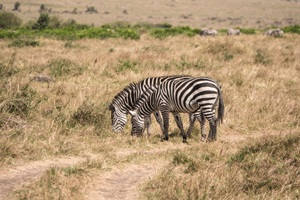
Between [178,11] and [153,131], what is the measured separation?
244 ft

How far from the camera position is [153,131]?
23.4 feet

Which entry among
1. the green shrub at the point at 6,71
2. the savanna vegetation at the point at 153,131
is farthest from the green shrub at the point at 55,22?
the green shrub at the point at 6,71

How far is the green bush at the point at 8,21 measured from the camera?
2761 cm

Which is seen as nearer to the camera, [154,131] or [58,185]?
[58,185]

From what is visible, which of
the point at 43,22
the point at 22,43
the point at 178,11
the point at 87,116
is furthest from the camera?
the point at 178,11

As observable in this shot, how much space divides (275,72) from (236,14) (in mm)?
66130

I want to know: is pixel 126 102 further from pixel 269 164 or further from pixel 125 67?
pixel 125 67

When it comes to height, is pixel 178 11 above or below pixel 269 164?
above

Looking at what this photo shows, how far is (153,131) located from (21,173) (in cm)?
347

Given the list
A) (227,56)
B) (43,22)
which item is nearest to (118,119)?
(227,56)

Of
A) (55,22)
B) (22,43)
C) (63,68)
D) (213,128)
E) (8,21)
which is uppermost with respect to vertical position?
(55,22)

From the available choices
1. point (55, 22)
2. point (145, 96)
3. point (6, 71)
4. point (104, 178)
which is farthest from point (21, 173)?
point (55, 22)

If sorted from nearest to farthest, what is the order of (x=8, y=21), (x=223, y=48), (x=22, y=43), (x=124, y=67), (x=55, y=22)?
(x=124, y=67) < (x=22, y=43) < (x=223, y=48) < (x=8, y=21) < (x=55, y=22)

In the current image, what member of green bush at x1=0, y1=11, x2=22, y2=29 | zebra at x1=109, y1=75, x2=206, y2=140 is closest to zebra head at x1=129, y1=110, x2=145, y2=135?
zebra at x1=109, y1=75, x2=206, y2=140
